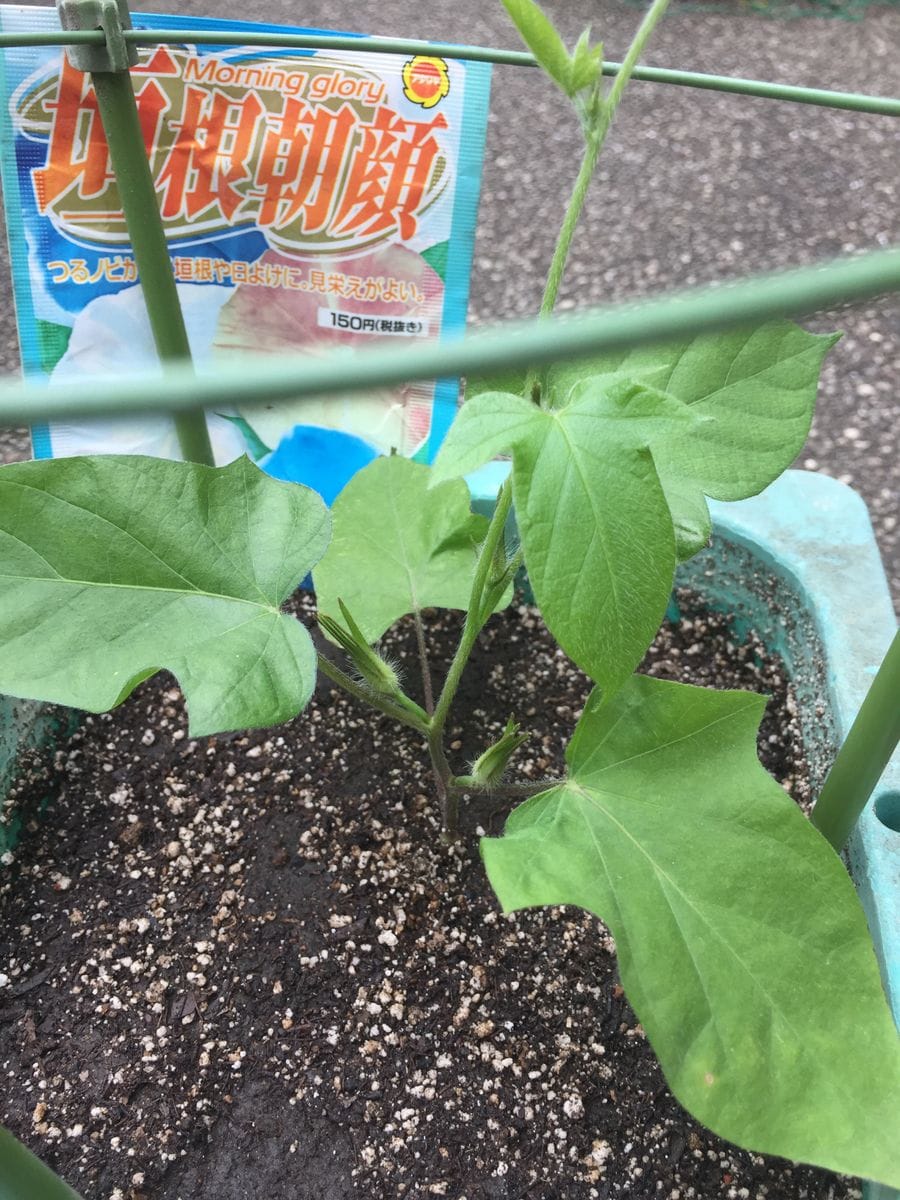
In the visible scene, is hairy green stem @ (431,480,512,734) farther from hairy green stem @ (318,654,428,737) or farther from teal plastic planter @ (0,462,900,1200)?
teal plastic planter @ (0,462,900,1200)

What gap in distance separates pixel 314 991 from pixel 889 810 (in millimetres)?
333

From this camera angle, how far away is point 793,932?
454 millimetres

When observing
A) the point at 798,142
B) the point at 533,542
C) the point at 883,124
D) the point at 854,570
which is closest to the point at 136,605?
the point at 533,542

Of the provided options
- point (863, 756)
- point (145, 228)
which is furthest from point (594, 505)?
point (145, 228)

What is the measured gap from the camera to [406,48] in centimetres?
54

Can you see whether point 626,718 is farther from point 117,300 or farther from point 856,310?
point 117,300

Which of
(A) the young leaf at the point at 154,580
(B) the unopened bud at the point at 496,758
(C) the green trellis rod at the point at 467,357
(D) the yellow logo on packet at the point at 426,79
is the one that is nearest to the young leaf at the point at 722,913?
(B) the unopened bud at the point at 496,758

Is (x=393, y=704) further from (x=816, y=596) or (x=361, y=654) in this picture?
(x=816, y=596)

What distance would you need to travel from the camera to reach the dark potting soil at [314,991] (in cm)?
53

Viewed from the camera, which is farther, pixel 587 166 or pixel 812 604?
pixel 812 604

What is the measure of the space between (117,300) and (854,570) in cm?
50

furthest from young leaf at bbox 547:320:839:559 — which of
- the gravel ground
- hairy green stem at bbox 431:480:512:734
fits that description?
the gravel ground

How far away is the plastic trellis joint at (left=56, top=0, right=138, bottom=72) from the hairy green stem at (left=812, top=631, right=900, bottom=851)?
46 centimetres

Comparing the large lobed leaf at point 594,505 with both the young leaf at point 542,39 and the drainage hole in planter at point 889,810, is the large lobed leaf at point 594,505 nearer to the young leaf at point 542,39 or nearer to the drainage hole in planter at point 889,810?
the young leaf at point 542,39
